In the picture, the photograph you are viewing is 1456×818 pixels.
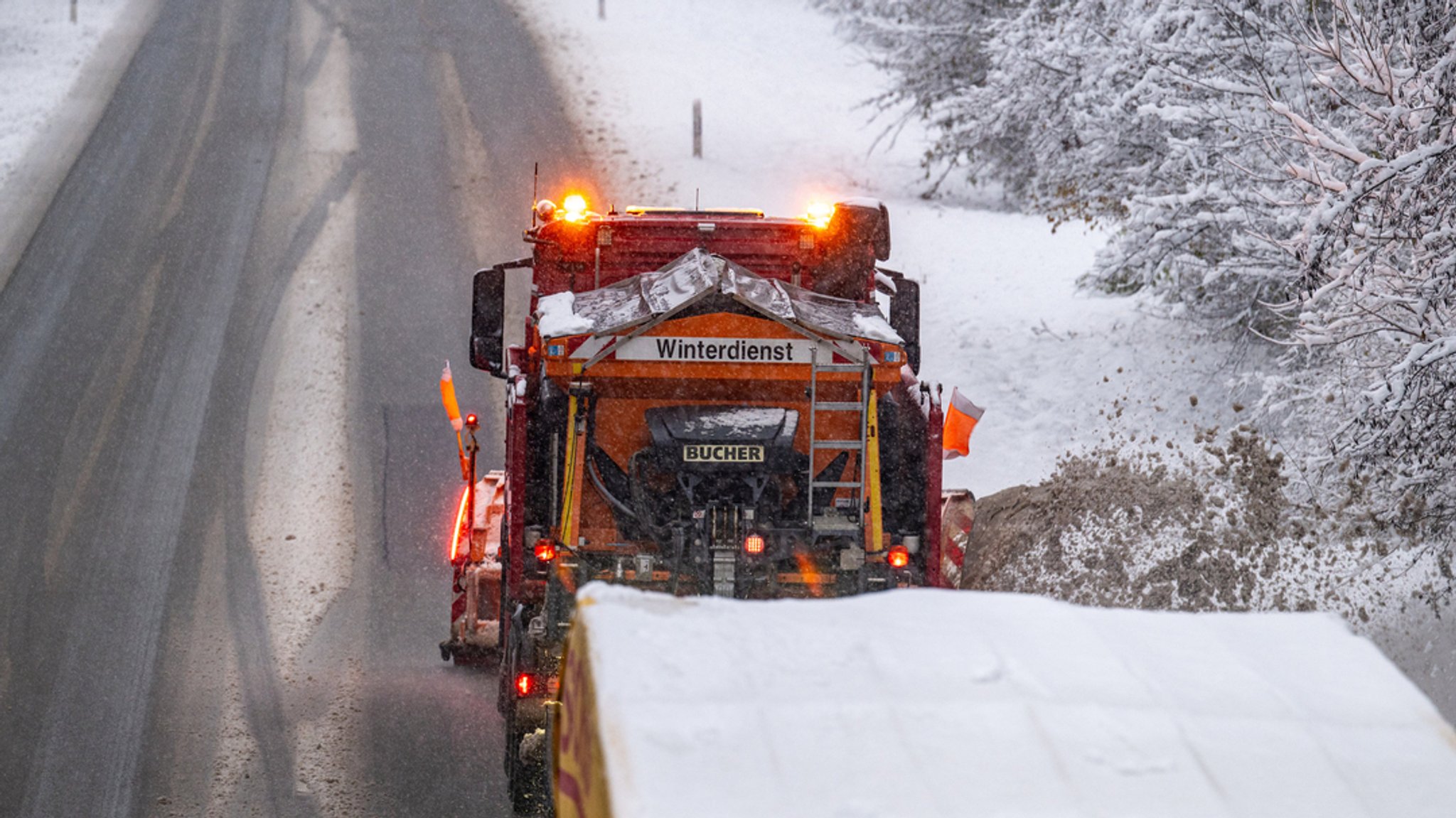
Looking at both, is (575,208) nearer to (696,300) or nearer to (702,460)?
(696,300)

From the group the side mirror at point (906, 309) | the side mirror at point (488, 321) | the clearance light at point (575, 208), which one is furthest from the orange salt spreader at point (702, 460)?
the side mirror at point (906, 309)

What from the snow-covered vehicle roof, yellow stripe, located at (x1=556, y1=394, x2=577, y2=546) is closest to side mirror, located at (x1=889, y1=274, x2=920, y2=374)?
the snow-covered vehicle roof

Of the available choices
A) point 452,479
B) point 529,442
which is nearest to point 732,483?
point 529,442

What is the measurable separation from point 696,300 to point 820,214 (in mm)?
1938

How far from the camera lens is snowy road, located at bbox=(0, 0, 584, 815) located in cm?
795

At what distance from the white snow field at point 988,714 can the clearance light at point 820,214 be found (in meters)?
4.67

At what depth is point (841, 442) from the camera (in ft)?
23.1

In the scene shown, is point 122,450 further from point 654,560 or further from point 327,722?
point 654,560

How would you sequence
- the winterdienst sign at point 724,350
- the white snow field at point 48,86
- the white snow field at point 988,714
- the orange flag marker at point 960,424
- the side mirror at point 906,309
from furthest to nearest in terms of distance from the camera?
1. the white snow field at point 48,86
2. the orange flag marker at point 960,424
3. the side mirror at point 906,309
4. the winterdienst sign at point 724,350
5. the white snow field at point 988,714

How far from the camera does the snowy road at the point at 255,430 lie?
26.1ft

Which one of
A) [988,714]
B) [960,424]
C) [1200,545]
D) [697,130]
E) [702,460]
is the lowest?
[1200,545]

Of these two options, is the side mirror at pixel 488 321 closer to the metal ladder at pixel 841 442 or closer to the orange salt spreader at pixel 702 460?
the orange salt spreader at pixel 702 460

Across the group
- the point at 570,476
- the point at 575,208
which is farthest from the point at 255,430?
the point at 570,476

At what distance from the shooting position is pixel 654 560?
22.7 feet
